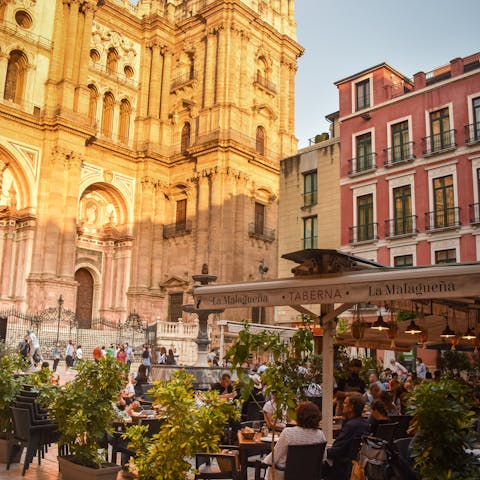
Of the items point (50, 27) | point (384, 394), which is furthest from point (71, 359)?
point (50, 27)

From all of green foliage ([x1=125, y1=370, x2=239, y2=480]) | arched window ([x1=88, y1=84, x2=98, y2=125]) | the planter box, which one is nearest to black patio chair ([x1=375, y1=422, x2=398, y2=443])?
green foliage ([x1=125, y1=370, x2=239, y2=480])

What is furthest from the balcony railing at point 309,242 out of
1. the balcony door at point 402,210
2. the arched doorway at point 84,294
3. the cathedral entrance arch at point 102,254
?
the arched doorway at point 84,294

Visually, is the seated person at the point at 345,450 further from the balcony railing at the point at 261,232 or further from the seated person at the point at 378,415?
the balcony railing at the point at 261,232

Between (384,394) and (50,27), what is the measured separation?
114 feet

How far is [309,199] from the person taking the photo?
1107 inches

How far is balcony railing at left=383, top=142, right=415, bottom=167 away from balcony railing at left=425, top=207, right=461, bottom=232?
8.38 feet

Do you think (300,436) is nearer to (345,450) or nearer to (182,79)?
(345,450)

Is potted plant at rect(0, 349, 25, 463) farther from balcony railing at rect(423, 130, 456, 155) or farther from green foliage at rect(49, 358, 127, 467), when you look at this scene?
balcony railing at rect(423, 130, 456, 155)

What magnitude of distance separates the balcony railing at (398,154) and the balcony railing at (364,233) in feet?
8.82

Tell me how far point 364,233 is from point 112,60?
24.1 meters

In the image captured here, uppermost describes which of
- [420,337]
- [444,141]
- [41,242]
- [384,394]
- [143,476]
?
[444,141]

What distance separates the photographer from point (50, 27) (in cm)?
3594

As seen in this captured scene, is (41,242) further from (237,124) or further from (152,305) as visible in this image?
→ (237,124)

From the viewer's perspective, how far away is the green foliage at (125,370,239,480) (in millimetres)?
5672
